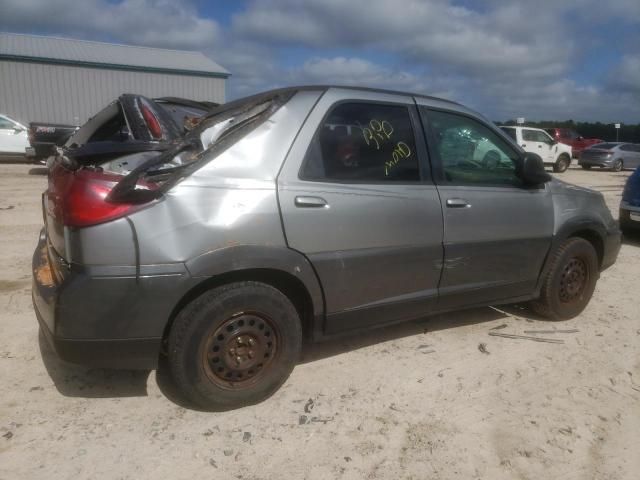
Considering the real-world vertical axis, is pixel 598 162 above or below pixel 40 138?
below

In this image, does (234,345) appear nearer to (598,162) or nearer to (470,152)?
(470,152)

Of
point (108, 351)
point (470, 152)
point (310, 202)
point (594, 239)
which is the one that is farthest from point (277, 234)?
point (594, 239)

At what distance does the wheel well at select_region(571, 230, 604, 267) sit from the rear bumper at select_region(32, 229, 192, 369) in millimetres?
3304

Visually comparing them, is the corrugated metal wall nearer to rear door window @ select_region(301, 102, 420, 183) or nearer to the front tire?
rear door window @ select_region(301, 102, 420, 183)

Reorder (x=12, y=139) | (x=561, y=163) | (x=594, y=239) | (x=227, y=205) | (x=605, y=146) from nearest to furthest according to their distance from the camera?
(x=227, y=205) → (x=594, y=239) → (x=12, y=139) → (x=561, y=163) → (x=605, y=146)

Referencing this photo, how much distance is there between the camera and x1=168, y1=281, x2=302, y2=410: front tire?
2629mm

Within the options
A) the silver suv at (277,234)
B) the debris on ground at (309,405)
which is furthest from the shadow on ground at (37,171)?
the debris on ground at (309,405)

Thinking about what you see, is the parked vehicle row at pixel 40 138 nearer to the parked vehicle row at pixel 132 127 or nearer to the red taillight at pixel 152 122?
the parked vehicle row at pixel 132 127

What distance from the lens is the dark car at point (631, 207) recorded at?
7.58 m

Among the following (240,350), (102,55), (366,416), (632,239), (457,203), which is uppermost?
(102,55)

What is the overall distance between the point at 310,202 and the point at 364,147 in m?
0.57

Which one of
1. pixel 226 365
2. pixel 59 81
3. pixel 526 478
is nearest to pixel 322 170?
pixel 226 365

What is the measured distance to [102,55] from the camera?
973 inches

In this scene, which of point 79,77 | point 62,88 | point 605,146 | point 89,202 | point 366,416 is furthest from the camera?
point 79,77
